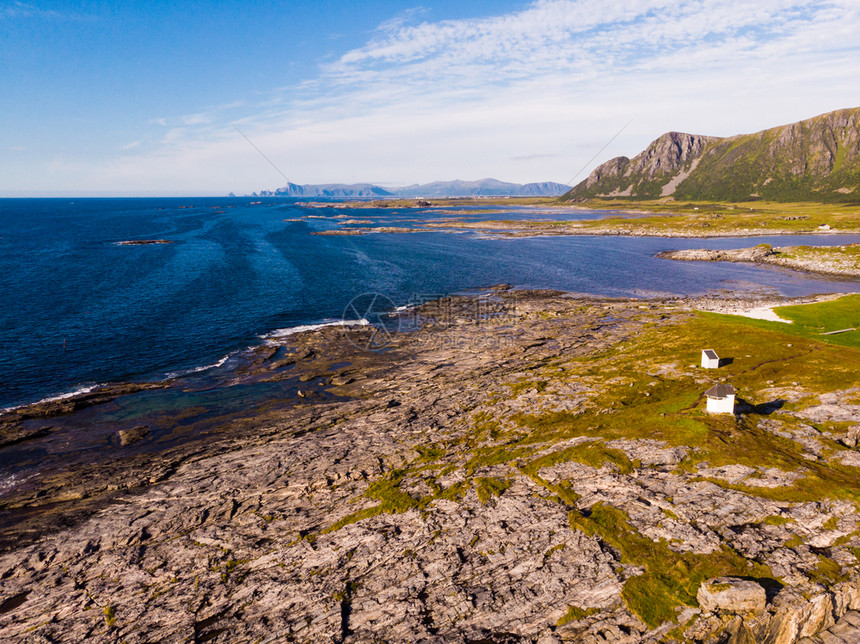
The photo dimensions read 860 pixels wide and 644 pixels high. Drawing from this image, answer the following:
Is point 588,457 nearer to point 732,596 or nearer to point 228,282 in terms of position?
point 732,596

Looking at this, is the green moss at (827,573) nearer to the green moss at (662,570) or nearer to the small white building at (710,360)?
the green moss at (662,570)

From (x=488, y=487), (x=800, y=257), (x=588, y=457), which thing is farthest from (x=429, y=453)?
(x=800, y=257)

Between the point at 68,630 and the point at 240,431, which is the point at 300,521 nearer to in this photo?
the point at 68,630

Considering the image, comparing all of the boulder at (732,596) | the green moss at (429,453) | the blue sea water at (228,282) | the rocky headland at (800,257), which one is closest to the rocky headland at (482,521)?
the boulder at (732,596)

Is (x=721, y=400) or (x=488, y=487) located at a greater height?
(x=721, y=400)

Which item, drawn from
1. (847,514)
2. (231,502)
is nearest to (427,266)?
(231,502)
